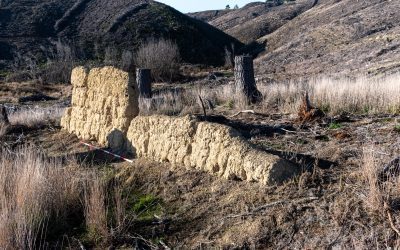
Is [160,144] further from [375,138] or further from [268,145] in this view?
[375,138]

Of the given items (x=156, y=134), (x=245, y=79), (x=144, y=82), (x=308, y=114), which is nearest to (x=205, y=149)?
(x=156, y=134)

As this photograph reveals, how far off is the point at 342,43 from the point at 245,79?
1999 cm

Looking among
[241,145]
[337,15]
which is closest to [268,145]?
[241,145]

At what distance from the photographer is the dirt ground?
14.9 ft

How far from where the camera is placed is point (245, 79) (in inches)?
496

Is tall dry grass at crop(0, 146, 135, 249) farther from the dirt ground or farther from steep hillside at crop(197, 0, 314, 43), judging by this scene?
steep hillside at crop(197, 0, 314, 43)

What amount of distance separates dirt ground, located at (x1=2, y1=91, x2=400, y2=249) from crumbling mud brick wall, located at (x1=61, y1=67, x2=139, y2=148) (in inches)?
38.9

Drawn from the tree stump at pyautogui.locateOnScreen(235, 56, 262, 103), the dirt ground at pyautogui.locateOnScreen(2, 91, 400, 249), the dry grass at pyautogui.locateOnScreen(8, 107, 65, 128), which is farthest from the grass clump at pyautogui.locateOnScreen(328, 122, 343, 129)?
the dry grass at pyautogui.locateOnScreen(8, 107, 65, 128)

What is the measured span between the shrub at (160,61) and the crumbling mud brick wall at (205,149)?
802 inches

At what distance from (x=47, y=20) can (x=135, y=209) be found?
43.0 m

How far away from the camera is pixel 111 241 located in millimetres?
5051

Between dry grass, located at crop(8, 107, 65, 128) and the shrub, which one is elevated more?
the shrub

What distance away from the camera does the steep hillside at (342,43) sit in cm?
2228

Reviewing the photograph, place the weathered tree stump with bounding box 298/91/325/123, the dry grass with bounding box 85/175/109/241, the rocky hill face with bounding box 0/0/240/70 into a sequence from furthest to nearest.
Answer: the rocky hill face with bounding box 0/0/240/70
the weathered tree stump with bounding box 298/91/325/123
the dry grass with bounding box 85/175/109/241
